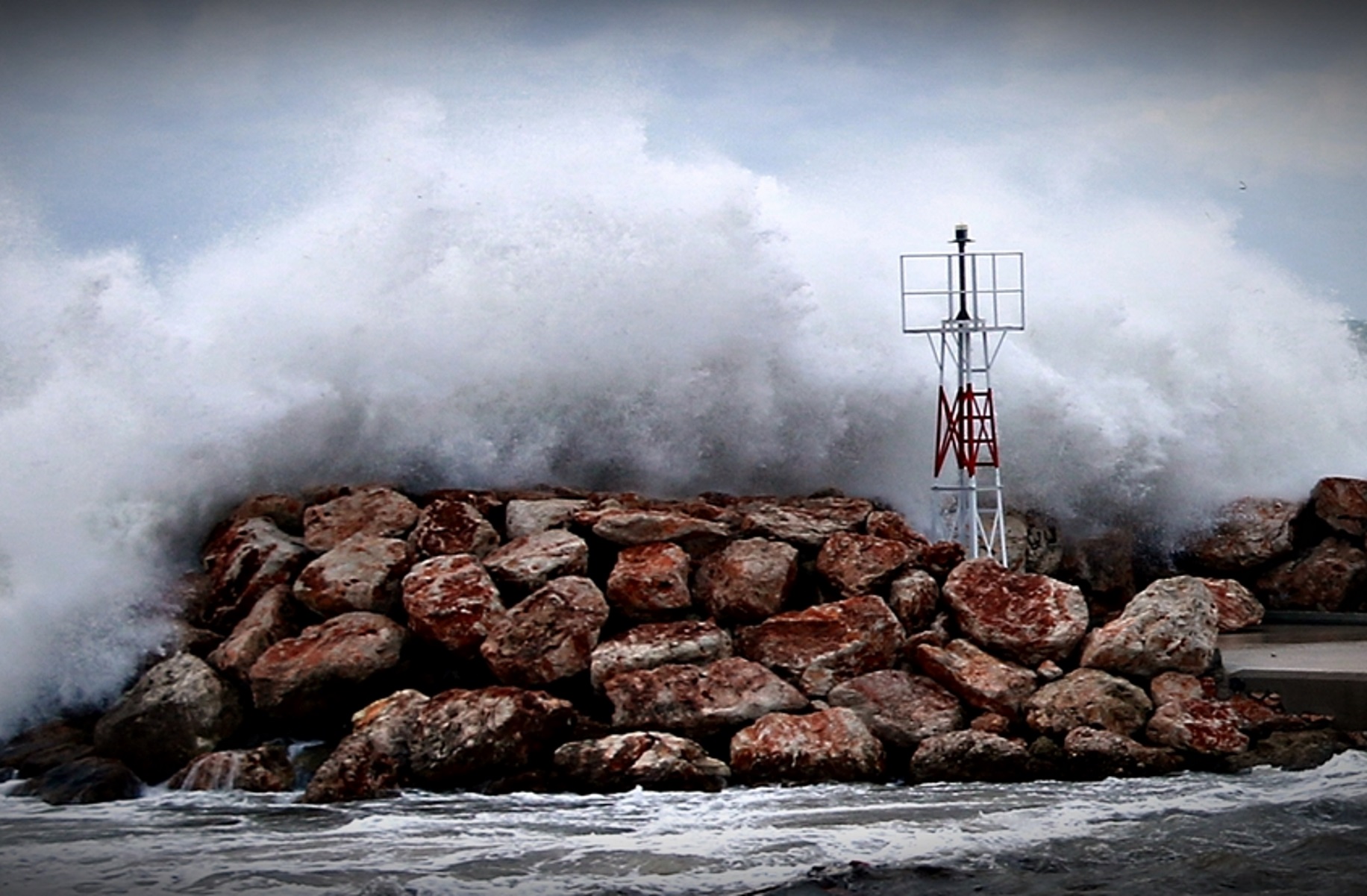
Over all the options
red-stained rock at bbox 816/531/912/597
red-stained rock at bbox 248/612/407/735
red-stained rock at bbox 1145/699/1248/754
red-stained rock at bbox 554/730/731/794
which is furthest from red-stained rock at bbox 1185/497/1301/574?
red-stained rock at bbox 248/612/407/735

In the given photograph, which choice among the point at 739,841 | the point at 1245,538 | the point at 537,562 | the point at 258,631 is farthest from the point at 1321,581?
the point at 258,631

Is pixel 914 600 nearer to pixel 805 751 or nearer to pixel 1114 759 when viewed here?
pixel 805 751

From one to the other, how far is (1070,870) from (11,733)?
5821mm

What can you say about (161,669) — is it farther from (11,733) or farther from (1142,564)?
(1142,564)

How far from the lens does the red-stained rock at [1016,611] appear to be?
320 inches

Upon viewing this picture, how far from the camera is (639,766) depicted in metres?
7.34

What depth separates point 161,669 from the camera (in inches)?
325

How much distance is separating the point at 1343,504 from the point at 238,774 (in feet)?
27.8

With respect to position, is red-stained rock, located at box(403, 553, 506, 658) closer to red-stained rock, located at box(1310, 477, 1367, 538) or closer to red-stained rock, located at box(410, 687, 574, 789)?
red-stained rock, located at box(410, 687, 574, 789)

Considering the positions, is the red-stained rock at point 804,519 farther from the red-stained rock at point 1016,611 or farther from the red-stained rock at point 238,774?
the red-stained rock at point 238,774

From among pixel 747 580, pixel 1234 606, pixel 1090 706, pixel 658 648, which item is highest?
pixel 747 580

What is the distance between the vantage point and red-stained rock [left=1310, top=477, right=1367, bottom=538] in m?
11.4

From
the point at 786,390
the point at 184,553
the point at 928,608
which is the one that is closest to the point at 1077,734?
the point at 928,608

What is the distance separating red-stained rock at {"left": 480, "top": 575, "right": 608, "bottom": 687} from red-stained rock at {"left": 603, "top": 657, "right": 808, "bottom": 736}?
31cm
